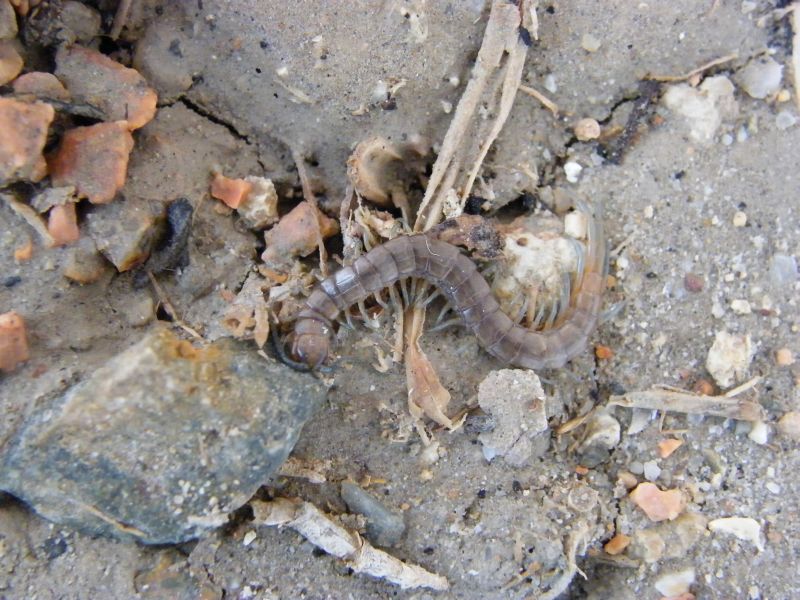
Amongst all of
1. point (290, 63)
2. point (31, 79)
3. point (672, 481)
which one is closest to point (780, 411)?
point (672, 481)

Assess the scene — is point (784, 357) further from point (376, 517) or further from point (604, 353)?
point (376, 517)

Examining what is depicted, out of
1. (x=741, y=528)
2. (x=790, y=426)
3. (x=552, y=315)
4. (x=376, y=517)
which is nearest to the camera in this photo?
(x=376, y=517)

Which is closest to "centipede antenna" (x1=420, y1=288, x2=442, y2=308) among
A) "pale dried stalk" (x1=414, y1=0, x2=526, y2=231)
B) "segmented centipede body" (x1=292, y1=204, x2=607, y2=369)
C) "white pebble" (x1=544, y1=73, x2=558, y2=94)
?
"segmented centipede body" (x1=292, y1=204, x2=607, y2=369)

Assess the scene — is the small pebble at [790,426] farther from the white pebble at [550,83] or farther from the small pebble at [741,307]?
the white pebble at [550,83]

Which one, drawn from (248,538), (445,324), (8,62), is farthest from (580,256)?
(8,62)

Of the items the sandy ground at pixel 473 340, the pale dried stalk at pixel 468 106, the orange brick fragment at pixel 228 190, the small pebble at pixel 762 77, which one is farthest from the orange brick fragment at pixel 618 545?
the orange brick fragment at pixel 228 190

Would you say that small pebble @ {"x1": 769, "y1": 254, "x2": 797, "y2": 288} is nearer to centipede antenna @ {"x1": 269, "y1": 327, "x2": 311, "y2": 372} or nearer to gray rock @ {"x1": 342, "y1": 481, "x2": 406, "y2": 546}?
gray rock @ {"x1": 342, "y1": 481, "x2": 406, "y2": 546}

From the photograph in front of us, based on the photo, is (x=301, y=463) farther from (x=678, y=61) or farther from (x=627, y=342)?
(x=678, y=61)
